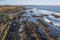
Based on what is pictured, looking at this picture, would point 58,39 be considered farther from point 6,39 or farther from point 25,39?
point 6,39

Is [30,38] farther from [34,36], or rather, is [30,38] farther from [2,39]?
[2,39]

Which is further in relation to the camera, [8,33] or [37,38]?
[8,33]

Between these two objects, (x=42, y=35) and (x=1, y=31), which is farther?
(x=1, y=31)

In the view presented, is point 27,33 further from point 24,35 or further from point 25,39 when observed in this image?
point 25,39

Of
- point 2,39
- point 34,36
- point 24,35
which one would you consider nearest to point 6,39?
point 2,39

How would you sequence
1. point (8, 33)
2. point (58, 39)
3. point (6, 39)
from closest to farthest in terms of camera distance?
point (58, 39) < point (6, 39) < point (8, 33)

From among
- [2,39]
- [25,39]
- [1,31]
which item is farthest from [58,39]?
[1,31]

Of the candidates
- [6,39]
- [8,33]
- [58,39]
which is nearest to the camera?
[58,39]

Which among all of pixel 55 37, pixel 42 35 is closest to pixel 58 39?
pixel 55 37
